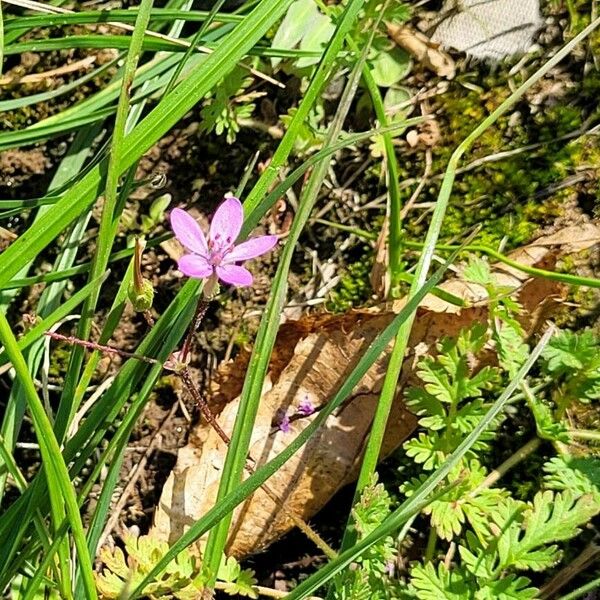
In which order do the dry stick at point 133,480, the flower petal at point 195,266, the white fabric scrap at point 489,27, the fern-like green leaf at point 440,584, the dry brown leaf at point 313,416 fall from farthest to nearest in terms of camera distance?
the white fabric scrap at point 489,27, the dry stick at point 133,480, the dry brown leaf at point 313,416, the fern-like green leaf at point 440,584, the flower petal at point 195,266

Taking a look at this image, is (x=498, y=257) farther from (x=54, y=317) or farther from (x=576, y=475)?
(x=54, y=317)

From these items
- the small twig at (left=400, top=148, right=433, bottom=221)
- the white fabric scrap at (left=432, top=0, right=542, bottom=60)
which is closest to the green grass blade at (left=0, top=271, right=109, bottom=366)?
the small twig at (left=400, top=148, right=433, bottom=221)

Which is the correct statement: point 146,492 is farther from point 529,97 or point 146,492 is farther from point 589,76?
point 589,76

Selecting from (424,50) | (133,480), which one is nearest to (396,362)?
(133,480)

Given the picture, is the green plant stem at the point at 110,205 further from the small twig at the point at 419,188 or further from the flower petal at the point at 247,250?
the small twig at the point at 419,188

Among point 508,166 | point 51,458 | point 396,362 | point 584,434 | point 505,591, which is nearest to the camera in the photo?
point 51,458

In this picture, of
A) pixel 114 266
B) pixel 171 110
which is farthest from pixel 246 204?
pixel 114 266

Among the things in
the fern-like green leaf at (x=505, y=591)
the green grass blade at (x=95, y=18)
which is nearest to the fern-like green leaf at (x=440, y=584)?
the fern-like green leaf at (x=505, y=591)
